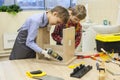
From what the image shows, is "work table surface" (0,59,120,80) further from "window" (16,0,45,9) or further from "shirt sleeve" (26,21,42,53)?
"window" (16,0,45,9)

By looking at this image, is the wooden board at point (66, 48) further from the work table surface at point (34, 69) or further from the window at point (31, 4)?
the window at point (31, 4)

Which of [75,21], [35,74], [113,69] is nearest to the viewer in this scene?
[35,74]

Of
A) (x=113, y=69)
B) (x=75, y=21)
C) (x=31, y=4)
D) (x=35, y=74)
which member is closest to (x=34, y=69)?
(x=35, y=74)

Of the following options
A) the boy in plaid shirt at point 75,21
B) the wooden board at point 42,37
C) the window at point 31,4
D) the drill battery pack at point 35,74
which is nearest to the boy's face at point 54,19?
the wooden board at point 42,37

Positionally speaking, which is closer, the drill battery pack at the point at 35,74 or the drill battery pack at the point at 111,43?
the drill battery pack at the point at 35,74

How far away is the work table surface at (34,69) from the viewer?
1.36m

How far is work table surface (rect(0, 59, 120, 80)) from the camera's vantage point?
1361mm

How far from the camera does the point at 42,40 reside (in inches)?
71.1

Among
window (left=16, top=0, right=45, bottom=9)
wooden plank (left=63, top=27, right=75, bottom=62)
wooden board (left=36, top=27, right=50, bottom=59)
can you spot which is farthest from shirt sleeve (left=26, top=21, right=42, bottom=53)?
window (left=16, top=0, right=45, bottom=9)

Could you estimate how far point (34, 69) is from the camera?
1.53 metres

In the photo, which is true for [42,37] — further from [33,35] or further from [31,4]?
[31,4]

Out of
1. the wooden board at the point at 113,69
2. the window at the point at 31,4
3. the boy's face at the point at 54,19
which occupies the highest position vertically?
the window at the point at 31,4

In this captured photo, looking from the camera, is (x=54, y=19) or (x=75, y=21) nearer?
(x=54, y=19)

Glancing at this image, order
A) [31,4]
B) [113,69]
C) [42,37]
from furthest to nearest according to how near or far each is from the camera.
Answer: [31,4], [42,37], [113,69]
